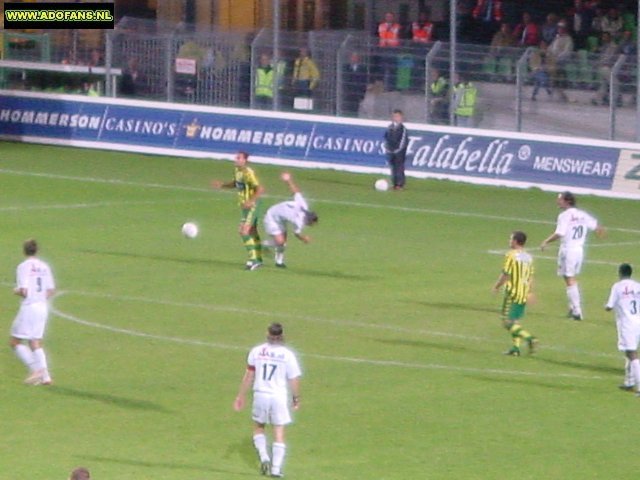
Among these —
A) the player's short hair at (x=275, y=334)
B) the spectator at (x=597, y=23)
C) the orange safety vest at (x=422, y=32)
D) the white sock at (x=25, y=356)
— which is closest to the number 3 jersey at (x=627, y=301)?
the player's short hair at (x=275, y=334)

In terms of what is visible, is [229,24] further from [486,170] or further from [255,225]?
[255,225]

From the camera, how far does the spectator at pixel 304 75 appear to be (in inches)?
1756

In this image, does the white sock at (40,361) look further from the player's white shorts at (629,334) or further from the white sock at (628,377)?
the white sock at (628,377)

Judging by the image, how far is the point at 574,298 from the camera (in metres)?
24.4

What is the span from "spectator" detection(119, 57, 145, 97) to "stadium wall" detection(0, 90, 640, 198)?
1438 mm

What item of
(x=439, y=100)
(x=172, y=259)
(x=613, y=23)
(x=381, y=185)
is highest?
(x=613, y=23)

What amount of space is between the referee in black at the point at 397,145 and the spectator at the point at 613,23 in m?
10.5

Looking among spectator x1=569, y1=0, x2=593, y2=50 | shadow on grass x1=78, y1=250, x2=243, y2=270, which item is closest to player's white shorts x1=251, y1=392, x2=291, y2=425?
shadow on grass x1=78, y1=250, x2=243, y2=270

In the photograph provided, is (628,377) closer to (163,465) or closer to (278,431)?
(278,431)

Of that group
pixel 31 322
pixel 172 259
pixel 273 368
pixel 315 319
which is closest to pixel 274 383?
pixel 273 368

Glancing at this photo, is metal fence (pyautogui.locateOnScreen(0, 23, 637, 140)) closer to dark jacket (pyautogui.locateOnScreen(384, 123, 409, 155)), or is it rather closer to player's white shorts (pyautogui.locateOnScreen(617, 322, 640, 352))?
dark jacket (pyautogui.locateOnScreen(384, 123, 409, 155))

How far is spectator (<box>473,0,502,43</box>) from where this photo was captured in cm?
5016

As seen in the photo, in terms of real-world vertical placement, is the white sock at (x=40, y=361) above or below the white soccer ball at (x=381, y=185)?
below

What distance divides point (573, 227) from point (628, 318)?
16.2ft
